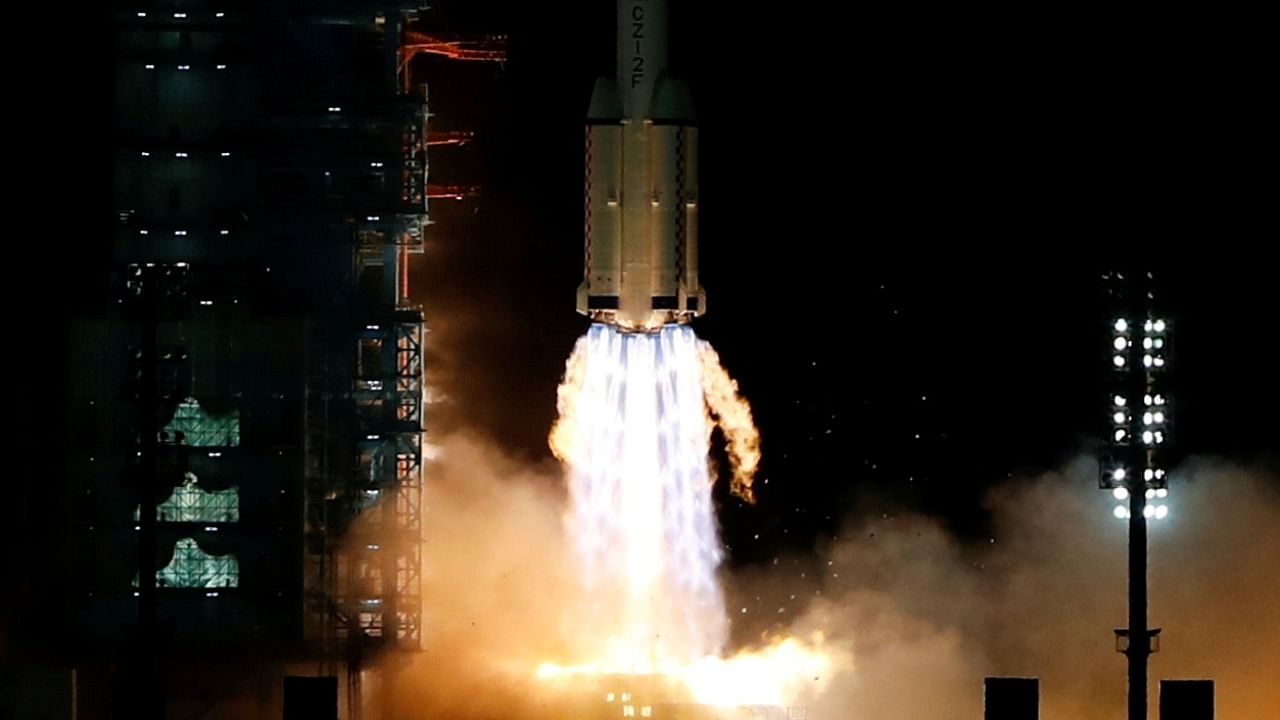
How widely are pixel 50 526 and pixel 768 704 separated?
14.3 meters

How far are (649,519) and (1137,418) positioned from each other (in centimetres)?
1782

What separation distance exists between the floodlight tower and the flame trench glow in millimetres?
15456

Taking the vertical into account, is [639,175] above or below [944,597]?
above

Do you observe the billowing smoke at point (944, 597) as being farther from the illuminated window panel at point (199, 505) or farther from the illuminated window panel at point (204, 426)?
the illuminated window panel at point (204, 426)

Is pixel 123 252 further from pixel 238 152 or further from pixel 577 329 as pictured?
pixel 577 329

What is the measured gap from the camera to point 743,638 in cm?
6538

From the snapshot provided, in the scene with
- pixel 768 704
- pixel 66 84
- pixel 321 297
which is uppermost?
pixel 66 84

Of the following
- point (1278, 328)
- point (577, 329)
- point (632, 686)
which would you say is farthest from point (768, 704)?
point (1278, 328)

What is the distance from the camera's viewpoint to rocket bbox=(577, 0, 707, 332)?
189 ft

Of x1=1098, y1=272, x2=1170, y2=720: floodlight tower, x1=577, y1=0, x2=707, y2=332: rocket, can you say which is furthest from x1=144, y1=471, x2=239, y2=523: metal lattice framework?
x1=1098, y1=272, x2=1170, y2=720: floodlight tower

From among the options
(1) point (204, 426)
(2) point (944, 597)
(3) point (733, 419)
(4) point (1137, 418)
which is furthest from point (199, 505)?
(4) point (1137, 418)

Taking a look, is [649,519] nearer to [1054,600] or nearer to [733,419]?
[733,419]

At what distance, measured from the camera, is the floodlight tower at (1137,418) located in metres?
44.8

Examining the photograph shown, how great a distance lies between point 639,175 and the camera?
57.8 m
